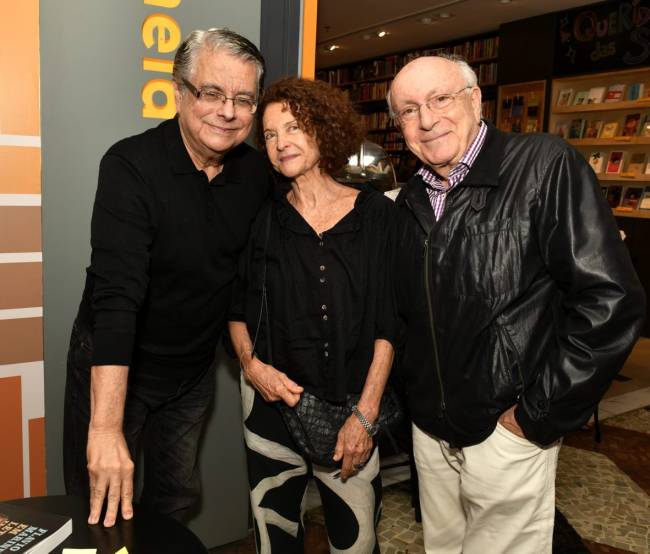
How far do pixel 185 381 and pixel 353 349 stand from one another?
0.52m

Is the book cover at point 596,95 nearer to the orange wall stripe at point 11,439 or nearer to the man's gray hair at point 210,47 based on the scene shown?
the man's gray hair at point 210,47

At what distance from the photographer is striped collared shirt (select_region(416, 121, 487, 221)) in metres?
1.43

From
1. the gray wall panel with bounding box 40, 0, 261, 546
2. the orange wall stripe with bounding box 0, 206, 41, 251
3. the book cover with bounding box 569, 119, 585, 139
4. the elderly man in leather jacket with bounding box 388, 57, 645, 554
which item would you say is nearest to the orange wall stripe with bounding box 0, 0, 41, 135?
the gray wall panel with bounding box 40, 0, 261, 546

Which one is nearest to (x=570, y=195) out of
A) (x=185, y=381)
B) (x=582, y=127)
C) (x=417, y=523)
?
(x=185, y=381)

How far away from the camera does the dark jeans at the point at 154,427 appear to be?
63.3 inches

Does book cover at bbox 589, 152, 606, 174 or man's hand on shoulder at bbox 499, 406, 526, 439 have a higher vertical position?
book cover at bbox 589, 152, 606, 174

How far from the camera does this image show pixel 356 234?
158cm

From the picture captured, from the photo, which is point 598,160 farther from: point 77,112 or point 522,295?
point 77,112

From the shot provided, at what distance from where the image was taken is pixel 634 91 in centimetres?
611

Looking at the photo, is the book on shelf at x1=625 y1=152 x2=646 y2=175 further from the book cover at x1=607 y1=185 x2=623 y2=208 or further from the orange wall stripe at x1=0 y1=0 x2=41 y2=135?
the orange wall stripe at x1=0 y1=0 x2=41 y2=135

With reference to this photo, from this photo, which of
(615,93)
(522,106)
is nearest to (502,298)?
(615,93)

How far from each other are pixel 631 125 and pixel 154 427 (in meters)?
6.17

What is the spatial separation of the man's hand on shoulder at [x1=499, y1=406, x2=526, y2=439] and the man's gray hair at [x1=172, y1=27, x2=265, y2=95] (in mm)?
1059

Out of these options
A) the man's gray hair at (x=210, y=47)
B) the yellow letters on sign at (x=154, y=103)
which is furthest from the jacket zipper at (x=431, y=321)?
the yellow letters on sign at (x=154, y=103)
